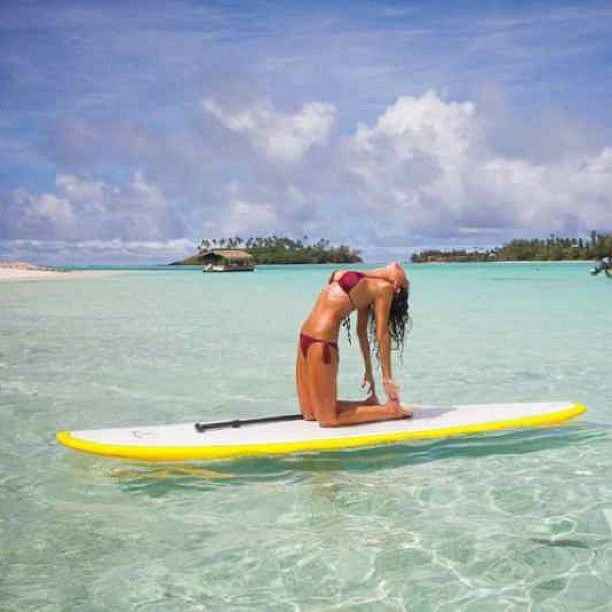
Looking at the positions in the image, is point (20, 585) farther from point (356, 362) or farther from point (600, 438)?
point (356, 362)

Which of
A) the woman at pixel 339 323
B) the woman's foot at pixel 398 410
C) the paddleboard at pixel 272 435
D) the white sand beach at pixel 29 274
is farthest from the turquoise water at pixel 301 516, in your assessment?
the white sand beach at pixel 29 274

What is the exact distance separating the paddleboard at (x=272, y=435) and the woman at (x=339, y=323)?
0.20 m

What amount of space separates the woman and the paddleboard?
20cm

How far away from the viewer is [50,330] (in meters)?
15.8

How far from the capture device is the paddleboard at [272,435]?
5219 millimetres

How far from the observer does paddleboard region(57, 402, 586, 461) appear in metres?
5.22

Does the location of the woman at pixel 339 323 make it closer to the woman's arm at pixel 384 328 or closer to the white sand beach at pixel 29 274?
the woman's arm at pixel 384 328

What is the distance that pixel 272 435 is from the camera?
539 cm

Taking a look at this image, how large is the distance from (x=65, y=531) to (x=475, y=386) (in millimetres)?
5791

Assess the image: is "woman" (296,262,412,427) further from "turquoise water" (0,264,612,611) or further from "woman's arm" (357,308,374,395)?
"turquoise water" (0,264,612,611)

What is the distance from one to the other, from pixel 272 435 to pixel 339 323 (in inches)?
36.4

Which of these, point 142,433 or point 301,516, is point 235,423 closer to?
point 142,433

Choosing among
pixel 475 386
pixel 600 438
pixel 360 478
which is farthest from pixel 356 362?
pixel 360 478

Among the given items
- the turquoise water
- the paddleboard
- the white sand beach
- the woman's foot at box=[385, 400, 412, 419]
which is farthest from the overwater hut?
the woman's foot at box=[385, 400, 412, 419]
